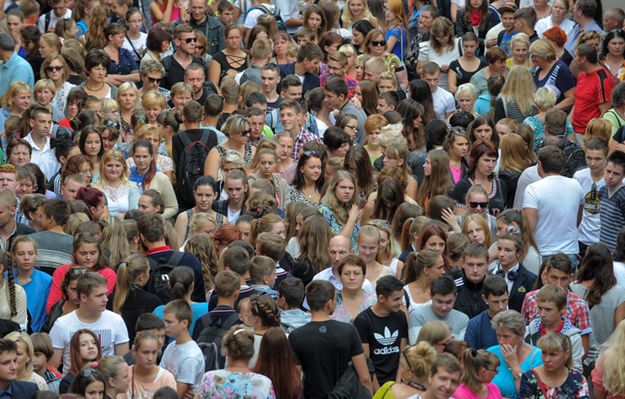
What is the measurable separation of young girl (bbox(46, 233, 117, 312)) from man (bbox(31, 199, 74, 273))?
48 cm

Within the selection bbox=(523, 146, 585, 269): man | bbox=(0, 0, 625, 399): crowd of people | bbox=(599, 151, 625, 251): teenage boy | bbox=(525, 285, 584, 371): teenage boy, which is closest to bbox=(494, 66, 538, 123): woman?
bbox=(0, 0, 625, 399): crowd of people

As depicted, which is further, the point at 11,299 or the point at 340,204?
the point at 340,204

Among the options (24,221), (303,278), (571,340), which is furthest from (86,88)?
(571,340)

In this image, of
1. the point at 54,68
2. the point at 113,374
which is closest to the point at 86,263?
the point at 113,374

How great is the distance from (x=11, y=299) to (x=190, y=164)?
12.5 feet

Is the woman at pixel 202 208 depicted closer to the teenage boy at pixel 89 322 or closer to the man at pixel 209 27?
the teenage boy at pixel 89 322

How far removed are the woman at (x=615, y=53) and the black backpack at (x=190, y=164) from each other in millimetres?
5113

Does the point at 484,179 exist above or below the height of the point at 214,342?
below

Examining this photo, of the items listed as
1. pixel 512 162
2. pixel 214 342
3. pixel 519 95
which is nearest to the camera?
pixel 214 342

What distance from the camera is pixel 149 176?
1454 centimetres

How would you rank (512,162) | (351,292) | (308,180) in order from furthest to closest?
(512,162) < (308,180) < (351,292)

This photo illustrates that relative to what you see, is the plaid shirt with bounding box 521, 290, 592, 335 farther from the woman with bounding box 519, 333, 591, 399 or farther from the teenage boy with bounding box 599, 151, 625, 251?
the teenage boy with bounding box 599, 151, 625, 251

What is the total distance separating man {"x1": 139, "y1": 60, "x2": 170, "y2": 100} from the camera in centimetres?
1702

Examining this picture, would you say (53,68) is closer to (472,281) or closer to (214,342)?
(472,281)
